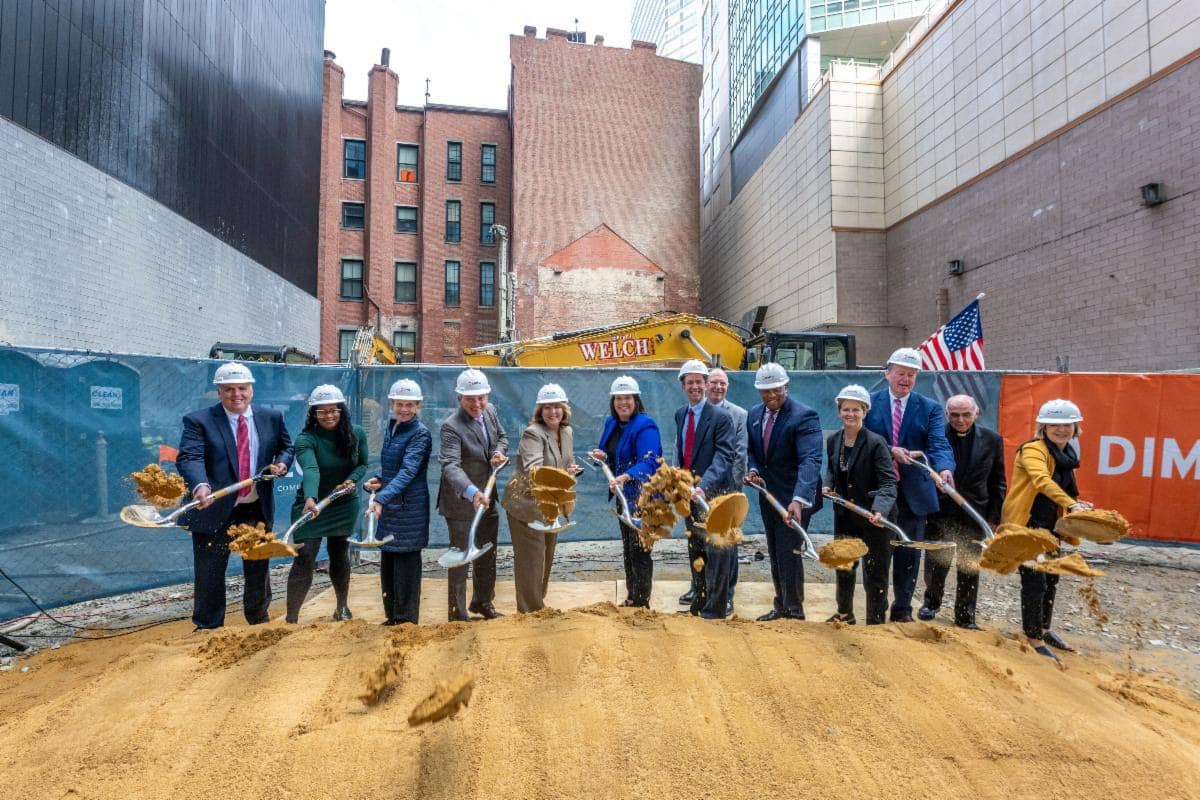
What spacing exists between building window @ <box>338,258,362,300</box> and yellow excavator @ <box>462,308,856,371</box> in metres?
21.0

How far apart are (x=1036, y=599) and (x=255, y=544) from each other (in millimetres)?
4997

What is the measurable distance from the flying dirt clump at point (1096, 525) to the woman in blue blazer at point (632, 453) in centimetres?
265

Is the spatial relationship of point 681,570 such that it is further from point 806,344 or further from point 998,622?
point 806,344

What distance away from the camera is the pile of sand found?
249 cm

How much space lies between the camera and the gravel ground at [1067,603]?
469cm

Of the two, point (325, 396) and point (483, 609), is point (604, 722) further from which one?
point (325, 396)

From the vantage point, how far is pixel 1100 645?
4.82 metres

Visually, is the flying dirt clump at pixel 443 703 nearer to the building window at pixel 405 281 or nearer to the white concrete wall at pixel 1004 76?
the white concrete wall at pixel 1004 76

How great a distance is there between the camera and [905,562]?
4.71 m

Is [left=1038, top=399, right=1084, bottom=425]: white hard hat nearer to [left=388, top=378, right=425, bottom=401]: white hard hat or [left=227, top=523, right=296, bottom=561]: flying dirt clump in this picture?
[left=388, top=378, right=425, bottom=401]: white hard hat

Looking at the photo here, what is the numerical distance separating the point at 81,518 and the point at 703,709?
481 centimetres

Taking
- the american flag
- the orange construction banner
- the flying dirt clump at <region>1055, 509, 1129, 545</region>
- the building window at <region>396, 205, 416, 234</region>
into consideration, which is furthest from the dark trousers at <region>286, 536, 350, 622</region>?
the building window at <region>396, 205, 416, 234</region>

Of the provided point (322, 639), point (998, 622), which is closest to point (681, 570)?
point (998, 622)

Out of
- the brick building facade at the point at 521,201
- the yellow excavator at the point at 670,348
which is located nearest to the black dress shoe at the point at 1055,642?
the yellow excavator at the point at 670,348
